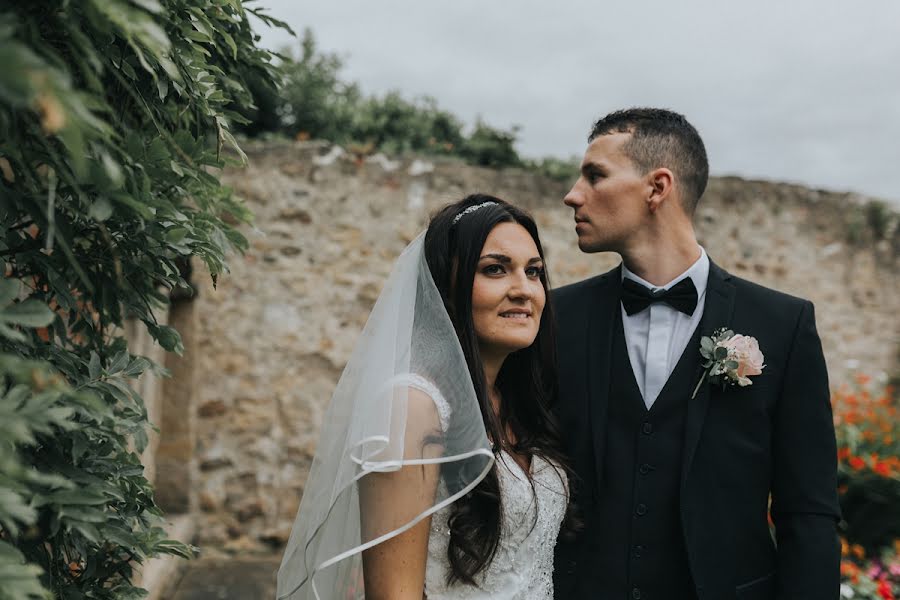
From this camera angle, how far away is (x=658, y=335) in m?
2.32

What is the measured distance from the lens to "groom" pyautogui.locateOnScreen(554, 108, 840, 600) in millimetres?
2096

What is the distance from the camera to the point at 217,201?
6.50 ft

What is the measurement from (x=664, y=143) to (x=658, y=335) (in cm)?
67

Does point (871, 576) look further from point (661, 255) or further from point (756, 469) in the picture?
point (661, 255)

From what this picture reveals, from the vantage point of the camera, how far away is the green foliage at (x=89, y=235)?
85 cm

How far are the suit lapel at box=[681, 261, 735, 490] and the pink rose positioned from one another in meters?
0.12

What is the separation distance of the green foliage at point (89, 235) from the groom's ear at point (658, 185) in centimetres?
131

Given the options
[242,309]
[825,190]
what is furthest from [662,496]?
[825,190]

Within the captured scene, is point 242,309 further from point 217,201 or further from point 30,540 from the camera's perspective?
point 30,540

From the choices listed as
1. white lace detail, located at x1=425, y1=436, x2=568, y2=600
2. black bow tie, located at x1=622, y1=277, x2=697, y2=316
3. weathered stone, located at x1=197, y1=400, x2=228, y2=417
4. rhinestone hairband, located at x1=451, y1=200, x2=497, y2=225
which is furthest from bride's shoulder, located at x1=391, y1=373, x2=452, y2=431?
weathered stone, located at x1=197, y1=400, x2=228, y2=417

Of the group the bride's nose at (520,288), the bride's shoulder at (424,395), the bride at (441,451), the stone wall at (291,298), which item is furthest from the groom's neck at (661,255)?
the stone wall at (291,298)

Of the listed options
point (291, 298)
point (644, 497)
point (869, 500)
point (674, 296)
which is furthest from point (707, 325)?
point (291, 298)

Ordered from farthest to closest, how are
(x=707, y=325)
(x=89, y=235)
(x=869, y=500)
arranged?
(x=869, y=500) → (x=707, y=325) → (x=89, y=235)

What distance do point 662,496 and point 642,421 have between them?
22 centimetres
